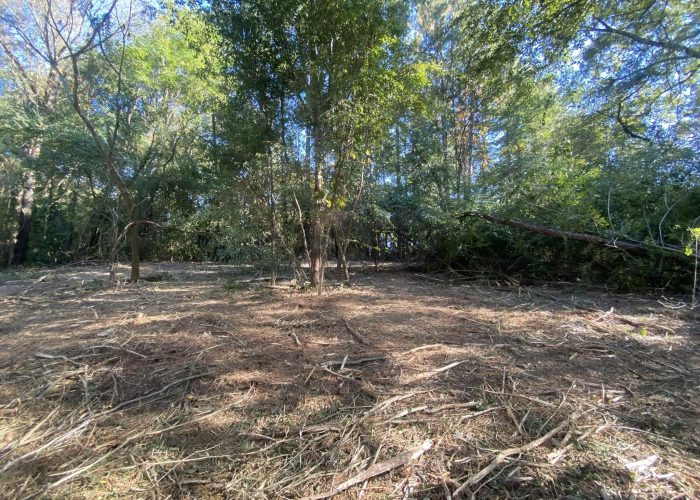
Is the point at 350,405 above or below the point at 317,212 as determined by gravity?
below

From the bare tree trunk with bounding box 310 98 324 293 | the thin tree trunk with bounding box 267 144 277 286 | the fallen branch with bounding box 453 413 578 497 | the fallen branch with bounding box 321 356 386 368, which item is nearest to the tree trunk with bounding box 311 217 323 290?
the bare tree trunk with bounding box 310 98 324 293

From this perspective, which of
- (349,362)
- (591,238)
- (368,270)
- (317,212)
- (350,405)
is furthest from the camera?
(368,270)

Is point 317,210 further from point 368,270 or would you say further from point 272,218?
point 368,270

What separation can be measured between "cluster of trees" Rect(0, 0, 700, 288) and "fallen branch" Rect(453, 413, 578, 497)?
4.31m

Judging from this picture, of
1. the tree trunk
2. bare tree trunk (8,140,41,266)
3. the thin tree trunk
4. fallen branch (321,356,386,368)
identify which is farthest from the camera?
bare tree trunk (8,140,41,266)

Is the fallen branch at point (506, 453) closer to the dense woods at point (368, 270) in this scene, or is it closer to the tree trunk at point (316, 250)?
the dense woods at point (368, 270)

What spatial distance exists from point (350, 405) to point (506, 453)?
0.91 metres

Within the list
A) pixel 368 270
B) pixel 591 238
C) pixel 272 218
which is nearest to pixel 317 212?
pixel 272 218

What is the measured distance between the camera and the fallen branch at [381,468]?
161 centimetres

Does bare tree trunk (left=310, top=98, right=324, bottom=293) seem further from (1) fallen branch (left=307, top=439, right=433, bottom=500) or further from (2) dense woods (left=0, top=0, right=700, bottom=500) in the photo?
(1) fallen branch (left=307, top=439, right=433, bottom=500)

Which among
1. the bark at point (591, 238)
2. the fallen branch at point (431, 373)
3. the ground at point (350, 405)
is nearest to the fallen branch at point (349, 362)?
the ground at point (350, 405)

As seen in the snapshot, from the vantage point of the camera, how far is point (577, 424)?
2.02 meters

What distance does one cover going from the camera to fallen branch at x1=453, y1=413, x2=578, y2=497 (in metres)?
1.62

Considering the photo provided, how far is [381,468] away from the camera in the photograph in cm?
172
